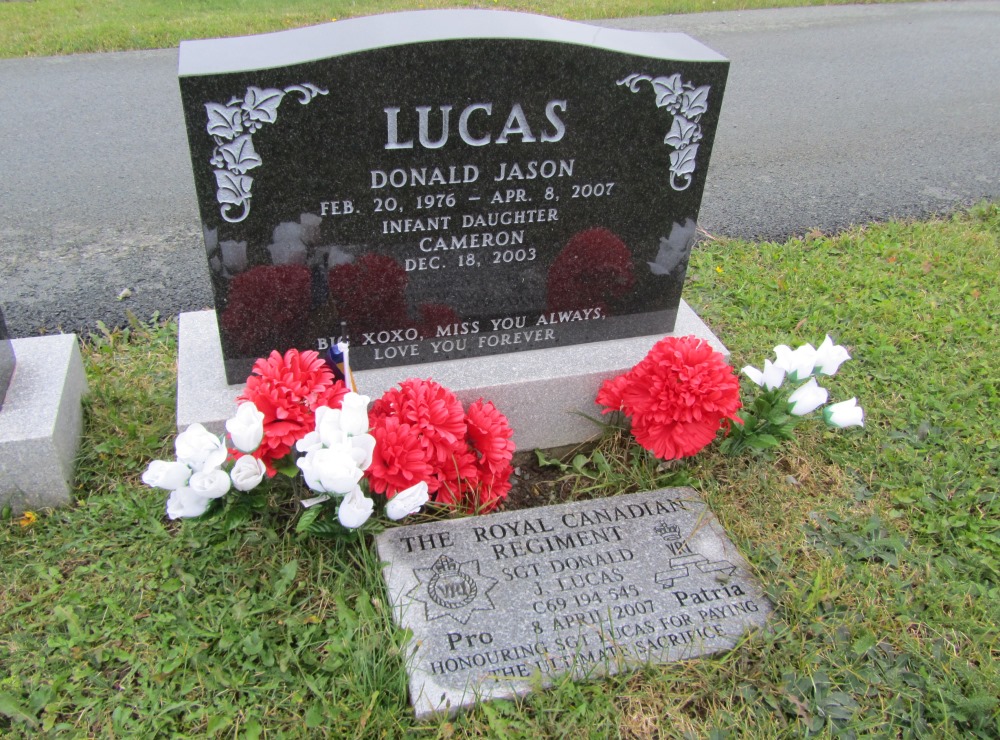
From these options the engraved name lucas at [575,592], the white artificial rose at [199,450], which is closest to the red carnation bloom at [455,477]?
the engraved name lucas at [575,592]

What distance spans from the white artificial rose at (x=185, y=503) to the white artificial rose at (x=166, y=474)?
28 mm

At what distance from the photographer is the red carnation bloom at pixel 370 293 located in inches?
92.9

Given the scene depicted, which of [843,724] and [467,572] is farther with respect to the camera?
[467,572]

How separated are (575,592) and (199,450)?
1.03 meters

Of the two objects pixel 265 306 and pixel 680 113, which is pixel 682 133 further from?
pixel 265 306

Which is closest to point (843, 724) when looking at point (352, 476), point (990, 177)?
point (352, 476)

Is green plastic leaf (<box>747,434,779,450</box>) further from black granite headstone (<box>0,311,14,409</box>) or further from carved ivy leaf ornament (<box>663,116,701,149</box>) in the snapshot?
black granite headstone (<box>0,311,14,409</box>)

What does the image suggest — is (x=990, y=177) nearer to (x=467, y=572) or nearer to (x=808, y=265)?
(x=808, y=265)

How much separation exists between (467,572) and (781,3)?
7544 millimetres

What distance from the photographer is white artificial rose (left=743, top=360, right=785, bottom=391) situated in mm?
2372

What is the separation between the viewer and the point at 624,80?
2.28 meters

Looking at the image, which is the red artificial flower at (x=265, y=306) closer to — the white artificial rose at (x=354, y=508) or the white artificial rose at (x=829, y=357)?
the white artificial rose at (x=354, y=508)

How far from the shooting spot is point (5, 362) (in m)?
2.31

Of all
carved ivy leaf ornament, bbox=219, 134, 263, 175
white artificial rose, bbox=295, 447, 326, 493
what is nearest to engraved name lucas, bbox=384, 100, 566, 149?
carved ivy leaf ornament, bbox=219, 134, 263, 175
